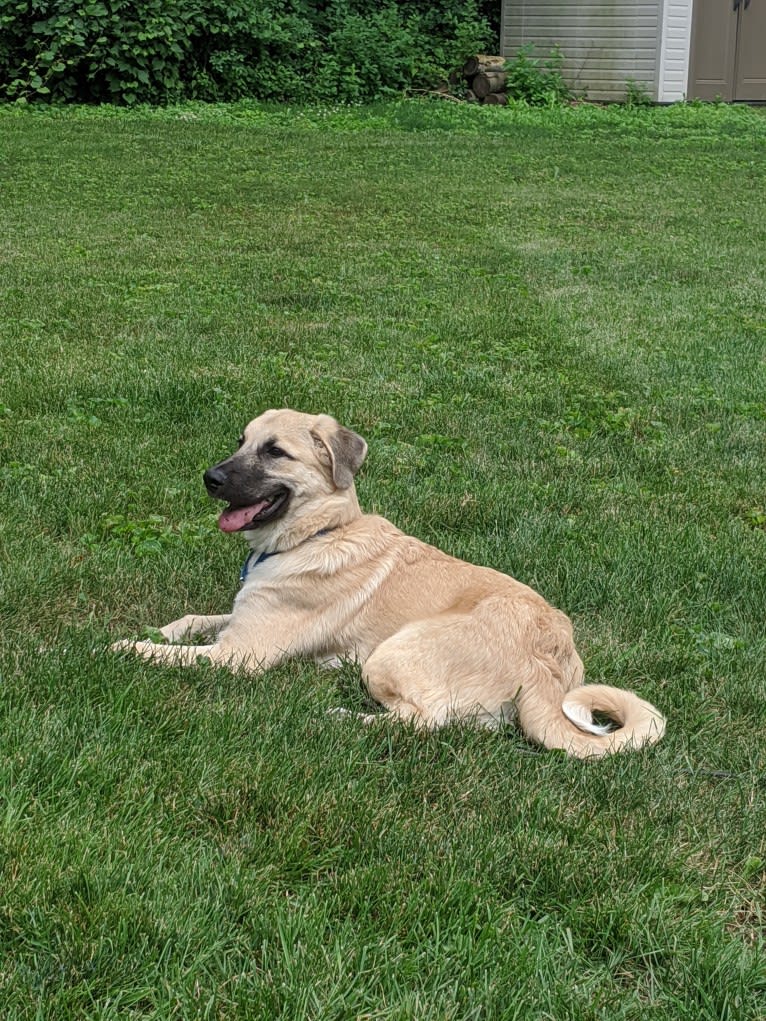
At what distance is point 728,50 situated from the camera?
91.2ft

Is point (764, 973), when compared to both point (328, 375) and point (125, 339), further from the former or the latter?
point (125, 339)

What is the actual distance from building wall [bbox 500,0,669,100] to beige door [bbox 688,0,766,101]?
78 cm

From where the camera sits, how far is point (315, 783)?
328cm

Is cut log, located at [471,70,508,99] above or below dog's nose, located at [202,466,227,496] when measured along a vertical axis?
above

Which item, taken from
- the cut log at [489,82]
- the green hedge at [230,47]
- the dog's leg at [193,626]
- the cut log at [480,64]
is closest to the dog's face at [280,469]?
the dog's leg at [193,626]

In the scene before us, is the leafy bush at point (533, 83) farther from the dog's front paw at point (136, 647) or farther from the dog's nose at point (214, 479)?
the dog's front paw at point (136, 647)

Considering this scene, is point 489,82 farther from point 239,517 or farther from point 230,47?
point 239,517

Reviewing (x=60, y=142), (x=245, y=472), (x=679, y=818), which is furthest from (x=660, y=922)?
(x=60, y=142)

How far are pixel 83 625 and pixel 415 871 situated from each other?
1877 mm

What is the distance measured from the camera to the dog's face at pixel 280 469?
4.40m

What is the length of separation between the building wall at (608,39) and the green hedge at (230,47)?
1.37m

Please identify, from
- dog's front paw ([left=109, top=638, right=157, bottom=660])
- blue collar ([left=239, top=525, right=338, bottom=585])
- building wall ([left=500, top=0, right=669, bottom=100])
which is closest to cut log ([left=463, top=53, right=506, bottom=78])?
building wall ([left=500, top=0, right=669, bottom=100])

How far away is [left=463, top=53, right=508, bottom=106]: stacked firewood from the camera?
26.6m

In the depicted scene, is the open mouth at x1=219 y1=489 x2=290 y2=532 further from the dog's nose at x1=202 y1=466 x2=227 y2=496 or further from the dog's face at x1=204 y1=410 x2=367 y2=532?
the dog's nose at x1=202 y1=466 x2=227 y2=496
